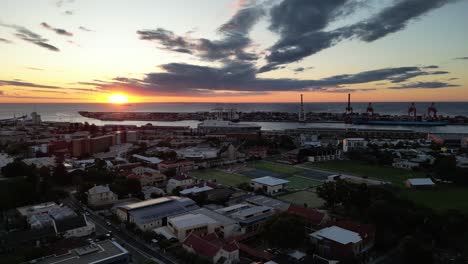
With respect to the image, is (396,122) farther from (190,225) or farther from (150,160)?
(190,225)

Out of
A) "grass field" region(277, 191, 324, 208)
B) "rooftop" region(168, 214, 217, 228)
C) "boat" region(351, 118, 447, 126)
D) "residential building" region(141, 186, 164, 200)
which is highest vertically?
"boat" region(351, 118, 447, 126)

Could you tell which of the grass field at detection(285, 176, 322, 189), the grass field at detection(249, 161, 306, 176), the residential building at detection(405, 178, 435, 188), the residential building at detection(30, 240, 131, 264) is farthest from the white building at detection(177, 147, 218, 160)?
the residential building at detection(30, 240, 131, 264)

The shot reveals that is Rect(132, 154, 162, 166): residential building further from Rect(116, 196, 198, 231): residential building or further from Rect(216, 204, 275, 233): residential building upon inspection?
Rect(216, 204, 275, 233): residential building

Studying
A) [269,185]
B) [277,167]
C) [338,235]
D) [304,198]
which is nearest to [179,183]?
[269,185]

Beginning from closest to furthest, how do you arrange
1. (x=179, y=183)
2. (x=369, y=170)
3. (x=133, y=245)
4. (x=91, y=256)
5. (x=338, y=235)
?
(x=91, y=256) < (x=338, y=235) < (x=133, y=245) < (x=179, y=183) < (x=369, y=170)

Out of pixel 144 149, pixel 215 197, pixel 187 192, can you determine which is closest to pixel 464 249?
pixel 215 197
